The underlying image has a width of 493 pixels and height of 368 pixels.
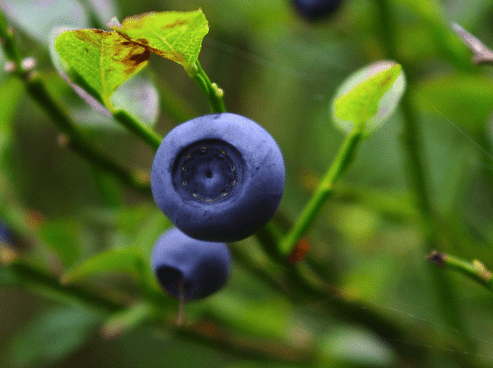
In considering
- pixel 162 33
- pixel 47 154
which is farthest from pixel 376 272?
pixel 47 154

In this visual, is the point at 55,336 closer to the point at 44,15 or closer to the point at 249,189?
the point at 44,15

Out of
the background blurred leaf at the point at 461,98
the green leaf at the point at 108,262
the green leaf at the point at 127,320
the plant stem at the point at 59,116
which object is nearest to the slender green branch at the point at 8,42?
the plant stem at the point at 59,116

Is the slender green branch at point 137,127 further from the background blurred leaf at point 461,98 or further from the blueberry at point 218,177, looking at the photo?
the background blurred leaf at point 461,98

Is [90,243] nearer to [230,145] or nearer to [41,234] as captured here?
[41,234]

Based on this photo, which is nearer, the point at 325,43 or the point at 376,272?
the point at 376,272

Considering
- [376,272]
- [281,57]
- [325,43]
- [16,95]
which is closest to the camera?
[16,95]

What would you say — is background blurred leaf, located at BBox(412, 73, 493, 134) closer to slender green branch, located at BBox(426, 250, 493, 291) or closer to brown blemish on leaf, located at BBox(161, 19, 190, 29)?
slender green branch, located at BBox(426, 250, 493, 291)
